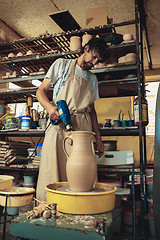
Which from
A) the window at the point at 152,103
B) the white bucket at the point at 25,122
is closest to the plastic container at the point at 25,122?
the white bucket at the point at 25,122

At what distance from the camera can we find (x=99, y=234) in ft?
2.50

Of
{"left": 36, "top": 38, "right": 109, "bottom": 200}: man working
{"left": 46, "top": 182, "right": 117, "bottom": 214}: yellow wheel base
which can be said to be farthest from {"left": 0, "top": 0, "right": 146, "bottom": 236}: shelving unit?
{"left": 46, "top": 182, "right": 117, "bottom": 214}: yellow wheel base

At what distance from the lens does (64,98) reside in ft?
6.29

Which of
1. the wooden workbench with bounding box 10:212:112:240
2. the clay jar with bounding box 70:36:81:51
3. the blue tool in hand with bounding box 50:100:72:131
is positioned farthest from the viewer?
the clay jar with bounding box 70:36:81:51

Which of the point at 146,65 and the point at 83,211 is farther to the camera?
the point at 146,65

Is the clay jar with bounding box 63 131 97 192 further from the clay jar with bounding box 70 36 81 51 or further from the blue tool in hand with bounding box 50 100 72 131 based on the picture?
the clay jar with bounding box 70 36 81 51

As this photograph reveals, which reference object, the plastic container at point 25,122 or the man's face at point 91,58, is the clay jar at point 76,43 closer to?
the man's face at point 91,58

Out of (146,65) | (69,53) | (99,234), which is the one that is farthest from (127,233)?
(146,65)

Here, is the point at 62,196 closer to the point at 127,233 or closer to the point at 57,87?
the point at 57,87

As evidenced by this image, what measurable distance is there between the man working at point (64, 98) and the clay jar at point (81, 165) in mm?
467

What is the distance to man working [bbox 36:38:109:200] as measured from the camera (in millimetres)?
1721

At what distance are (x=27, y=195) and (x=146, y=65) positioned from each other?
5.24m

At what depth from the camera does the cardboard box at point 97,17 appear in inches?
109

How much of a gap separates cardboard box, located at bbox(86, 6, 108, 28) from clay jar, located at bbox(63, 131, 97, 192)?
6.77ft
